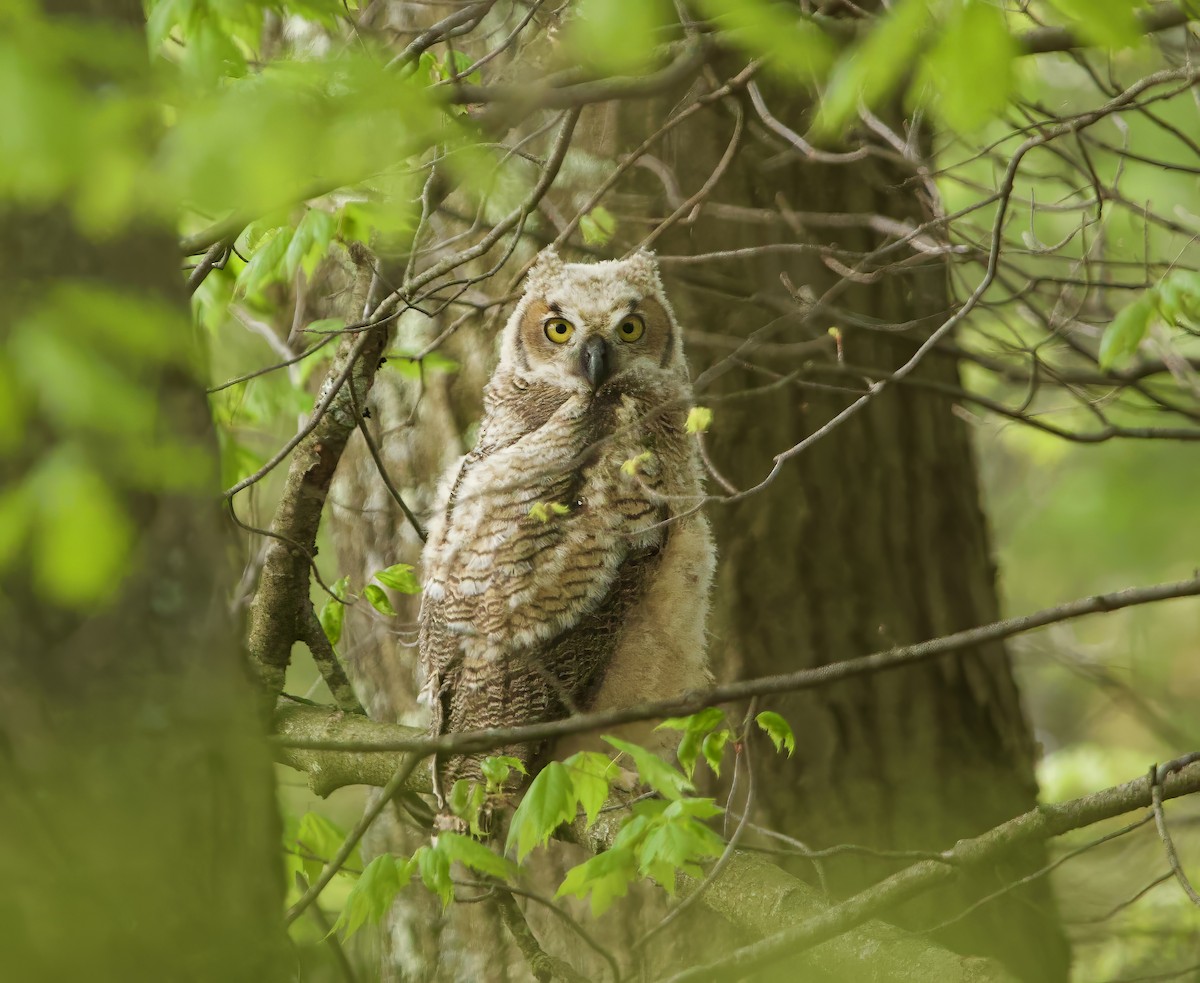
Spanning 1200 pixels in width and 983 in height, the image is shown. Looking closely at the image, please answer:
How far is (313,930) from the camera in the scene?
120 inches

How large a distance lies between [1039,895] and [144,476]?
130 inches

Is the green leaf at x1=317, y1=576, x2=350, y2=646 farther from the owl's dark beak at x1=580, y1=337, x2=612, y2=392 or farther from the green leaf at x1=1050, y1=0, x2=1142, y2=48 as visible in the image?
the green leaf at x1=1050, y1=0, x2=1142, y2=48

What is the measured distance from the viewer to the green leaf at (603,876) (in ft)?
6.89

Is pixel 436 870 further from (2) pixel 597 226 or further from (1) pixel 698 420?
(2) pixel 597 226

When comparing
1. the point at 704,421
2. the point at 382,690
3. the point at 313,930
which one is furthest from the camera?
the point at 382,690

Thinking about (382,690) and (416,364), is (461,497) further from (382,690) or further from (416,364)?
(382,690)

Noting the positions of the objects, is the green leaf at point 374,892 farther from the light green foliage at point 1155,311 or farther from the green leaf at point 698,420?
the light green foliage at point 1155,311

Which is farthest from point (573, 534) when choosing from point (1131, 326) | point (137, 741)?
point (1131, 326)

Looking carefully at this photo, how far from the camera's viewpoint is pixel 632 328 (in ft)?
9.66

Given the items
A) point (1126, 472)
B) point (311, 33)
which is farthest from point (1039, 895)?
point (1126, 472)

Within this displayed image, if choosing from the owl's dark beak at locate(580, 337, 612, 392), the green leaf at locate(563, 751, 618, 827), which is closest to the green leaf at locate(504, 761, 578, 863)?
the green leaf at locate(563, 751, 618, 827)

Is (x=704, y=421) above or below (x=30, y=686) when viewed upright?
above

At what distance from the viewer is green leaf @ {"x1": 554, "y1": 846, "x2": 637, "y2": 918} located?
2.10m

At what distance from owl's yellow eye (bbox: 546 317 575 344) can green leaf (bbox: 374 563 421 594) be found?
0.74 metres
